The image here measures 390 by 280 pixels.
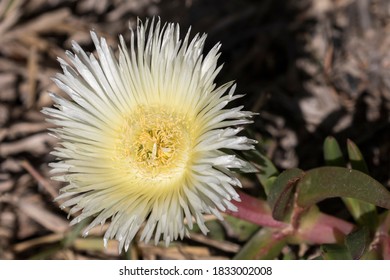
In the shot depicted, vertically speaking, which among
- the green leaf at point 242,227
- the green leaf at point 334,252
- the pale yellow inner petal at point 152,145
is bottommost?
the green leaf at point 334,252

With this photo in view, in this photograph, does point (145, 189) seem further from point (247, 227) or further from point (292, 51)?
point (292, 51)

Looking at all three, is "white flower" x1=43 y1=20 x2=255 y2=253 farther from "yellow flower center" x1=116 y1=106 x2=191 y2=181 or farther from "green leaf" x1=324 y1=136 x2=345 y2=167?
"green leaf" x1=324 y1=136 x2=345 y2=167

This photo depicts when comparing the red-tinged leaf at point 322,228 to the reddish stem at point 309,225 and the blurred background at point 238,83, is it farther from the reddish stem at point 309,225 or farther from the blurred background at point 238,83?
the blurred background at point 238,83

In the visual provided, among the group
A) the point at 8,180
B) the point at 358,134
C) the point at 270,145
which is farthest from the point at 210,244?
the point at 8,180

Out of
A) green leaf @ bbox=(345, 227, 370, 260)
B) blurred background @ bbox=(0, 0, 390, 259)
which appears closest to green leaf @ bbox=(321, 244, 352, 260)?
green leaf @ bbox=(345, 227, 370, 260)

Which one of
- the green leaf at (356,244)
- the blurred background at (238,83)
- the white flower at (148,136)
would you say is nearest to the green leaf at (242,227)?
the blurred background at (238,83)
